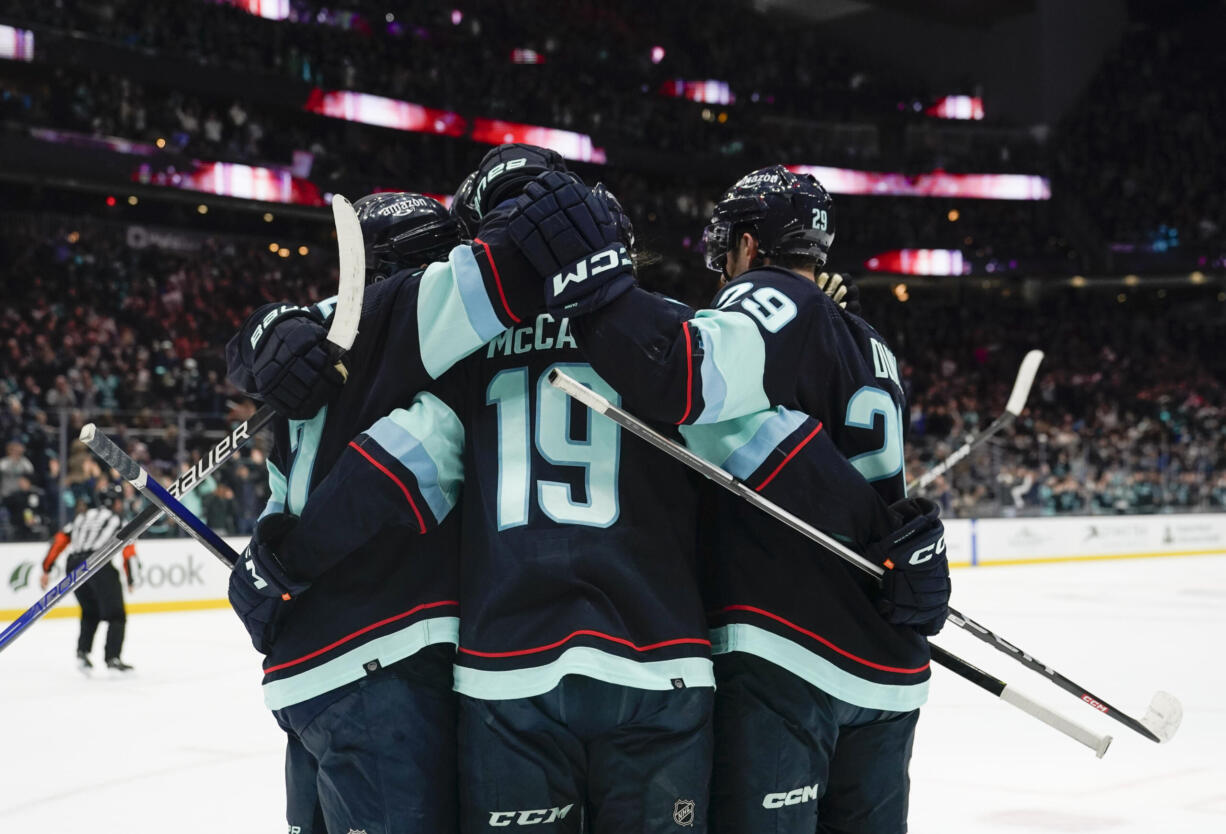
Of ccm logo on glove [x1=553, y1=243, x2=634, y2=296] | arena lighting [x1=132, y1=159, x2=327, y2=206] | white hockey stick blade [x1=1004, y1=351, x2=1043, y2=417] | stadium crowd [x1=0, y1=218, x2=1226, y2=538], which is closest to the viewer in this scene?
ccm logo on glove [x1=553, y1=243, x2=634, y2=296]

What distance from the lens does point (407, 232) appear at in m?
2.39

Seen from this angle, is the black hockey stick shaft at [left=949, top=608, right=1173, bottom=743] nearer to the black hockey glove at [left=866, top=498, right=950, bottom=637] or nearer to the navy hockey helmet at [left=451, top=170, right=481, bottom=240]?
the black hockey glove at [left=866, top=498, right=950, bottom=637]

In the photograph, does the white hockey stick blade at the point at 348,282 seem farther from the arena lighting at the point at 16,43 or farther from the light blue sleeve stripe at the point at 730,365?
the arena lighting at the point at 16,43

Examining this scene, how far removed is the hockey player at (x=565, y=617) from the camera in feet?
6.27

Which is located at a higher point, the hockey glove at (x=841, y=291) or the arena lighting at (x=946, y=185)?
the arena lighting at (x=946, y=185)

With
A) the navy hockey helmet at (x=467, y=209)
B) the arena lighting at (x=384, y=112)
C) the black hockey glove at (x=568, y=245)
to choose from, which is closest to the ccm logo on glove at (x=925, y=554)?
the black hockey glove at (x=568, y=245)

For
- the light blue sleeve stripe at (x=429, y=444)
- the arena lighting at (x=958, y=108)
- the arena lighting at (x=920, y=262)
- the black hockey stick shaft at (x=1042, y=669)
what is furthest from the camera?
the arena lighting at (x=958, y=108)

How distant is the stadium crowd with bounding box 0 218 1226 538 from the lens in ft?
34.1

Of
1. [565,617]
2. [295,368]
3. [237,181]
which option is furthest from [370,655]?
[237,181]

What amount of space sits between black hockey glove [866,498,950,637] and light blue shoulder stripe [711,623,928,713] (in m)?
0.13

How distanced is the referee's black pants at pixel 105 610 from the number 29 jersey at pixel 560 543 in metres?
5.88

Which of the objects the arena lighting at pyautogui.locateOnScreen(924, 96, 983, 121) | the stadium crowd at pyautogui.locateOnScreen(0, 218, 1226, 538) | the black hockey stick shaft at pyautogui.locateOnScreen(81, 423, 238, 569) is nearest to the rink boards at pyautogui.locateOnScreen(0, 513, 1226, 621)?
the stadium crowd at pyautogui.locateOnScreen(0, 218, 1226, 538)

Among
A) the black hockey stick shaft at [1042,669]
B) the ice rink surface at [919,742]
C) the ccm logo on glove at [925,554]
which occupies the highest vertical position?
the ccm logo on glove at [925,554]

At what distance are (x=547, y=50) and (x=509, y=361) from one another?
80.1 ft
